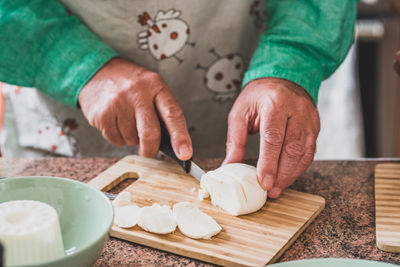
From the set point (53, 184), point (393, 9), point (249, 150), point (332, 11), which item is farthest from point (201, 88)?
point (393, 9)

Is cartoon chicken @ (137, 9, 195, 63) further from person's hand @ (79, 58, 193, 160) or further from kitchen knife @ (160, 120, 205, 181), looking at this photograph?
kitchen knife @ (160, 120, 205, 181)

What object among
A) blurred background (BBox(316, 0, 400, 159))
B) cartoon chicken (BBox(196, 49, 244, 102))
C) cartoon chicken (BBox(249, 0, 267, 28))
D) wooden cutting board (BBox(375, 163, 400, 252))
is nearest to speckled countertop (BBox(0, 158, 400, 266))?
wooden cutting board (BBox(375, 163, 400, 252))

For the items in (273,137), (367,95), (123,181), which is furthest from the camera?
(367,95)

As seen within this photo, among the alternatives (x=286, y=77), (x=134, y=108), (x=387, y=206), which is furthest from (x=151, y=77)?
(x=387, y=206)

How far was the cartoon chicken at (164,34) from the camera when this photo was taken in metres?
1.15

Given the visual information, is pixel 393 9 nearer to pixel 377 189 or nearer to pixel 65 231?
pixel 377 189

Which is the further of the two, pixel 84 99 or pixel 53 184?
pixel 84 99

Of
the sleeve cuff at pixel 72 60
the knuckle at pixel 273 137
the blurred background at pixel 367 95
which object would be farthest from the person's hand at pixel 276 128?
the blurred background at pixel 367 95

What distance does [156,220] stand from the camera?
2.61ft

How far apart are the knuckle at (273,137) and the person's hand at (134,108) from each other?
16 centimetres

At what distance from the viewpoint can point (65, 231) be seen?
70 centimetres

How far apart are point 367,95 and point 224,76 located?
1.52 m

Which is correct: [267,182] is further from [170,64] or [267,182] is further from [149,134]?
[170,64]

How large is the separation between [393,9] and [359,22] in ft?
0.62
